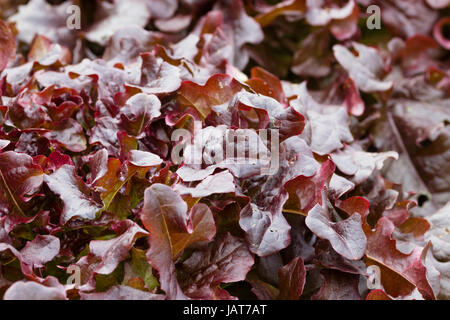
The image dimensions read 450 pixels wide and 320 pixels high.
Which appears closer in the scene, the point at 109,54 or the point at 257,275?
the point at 257,275

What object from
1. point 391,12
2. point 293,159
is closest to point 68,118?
point 293,159

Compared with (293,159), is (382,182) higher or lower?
lower

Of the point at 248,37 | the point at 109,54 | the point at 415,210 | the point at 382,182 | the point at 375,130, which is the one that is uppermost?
the point at 109,54

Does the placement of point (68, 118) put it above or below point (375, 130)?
above

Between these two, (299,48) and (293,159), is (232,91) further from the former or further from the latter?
(299,48)
